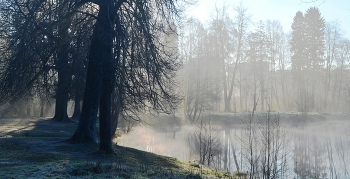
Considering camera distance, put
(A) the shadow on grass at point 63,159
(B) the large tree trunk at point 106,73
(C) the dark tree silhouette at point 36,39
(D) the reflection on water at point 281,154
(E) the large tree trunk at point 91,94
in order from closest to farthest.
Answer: (A) the shadow on grass at point 63,159, (B) the large tree trunk at point 106,73, (C) the dark tree silhouette at point 36,39, (E) the large tree trunk at point 91,94, (D) the reflection on water at point 281,154

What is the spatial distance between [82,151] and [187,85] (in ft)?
75.9

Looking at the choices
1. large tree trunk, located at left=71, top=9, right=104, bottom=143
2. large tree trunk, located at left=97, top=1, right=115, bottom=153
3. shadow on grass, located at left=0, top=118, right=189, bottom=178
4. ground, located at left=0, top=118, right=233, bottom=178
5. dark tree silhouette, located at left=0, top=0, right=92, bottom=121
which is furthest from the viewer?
large tree trunk, located at left=71, top=9, right=104, bottom=143

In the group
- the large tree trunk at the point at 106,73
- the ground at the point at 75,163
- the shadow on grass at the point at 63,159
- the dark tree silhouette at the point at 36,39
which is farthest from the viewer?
the dark tree silhouette at the point at 36,39

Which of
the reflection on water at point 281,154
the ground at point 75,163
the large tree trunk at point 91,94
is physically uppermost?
the large tree trunk at point 91,94

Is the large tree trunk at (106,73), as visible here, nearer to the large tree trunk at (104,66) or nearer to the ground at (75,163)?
the large tree trunk at (104,66)

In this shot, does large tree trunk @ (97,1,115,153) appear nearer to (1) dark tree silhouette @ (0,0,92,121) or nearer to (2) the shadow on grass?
(2) the shadow on grass

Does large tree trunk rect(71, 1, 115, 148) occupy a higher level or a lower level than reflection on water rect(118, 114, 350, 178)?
higher

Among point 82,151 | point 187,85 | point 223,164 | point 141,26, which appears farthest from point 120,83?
point 187,85

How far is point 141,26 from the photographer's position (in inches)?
428

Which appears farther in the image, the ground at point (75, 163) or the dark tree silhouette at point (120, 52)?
the dark tree silhouette at point (120, 52)

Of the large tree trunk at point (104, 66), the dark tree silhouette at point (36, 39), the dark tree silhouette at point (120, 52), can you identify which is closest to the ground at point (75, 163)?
the large tree trunk at point (104, 66)

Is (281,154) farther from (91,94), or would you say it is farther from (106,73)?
(106,73)

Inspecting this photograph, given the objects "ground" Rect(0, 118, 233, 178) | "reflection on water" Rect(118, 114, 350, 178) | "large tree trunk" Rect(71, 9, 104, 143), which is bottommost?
"reflection on water" Rect(118, 114, 350, 178)

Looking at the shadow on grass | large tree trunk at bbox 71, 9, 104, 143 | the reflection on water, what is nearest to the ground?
the shadow on grass
